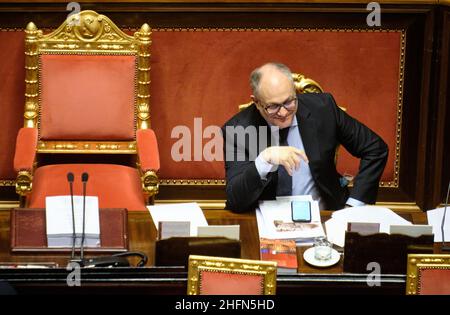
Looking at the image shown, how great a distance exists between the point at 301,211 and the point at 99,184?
1.14 m

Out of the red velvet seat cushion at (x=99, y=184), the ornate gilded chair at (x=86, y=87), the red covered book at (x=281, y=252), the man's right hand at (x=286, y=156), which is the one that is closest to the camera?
the red covered book at (x=281, y=252)

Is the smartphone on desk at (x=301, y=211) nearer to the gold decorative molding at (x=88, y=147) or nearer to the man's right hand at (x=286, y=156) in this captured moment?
the man's right hand at (x=286, y=156)

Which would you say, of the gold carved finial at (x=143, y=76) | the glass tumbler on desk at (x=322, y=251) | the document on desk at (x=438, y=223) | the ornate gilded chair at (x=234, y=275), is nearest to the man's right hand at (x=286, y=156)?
the glass tumbler on desk at (x=322, y=251)

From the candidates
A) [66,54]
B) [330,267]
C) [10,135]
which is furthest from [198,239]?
[10,135]

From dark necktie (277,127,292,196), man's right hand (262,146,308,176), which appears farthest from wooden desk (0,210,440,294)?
dark necktie (277,127,292,196)

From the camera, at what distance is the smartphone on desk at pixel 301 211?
135 inches

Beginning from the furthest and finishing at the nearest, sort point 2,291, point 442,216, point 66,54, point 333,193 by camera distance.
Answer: point 66,54 < point 333,193 < point 442,216 < point 2,291

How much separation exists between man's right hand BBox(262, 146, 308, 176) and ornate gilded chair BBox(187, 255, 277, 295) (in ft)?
2.06

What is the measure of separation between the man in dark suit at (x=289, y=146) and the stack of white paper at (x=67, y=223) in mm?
559

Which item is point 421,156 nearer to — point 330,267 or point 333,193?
point 333,193

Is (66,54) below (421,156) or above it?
above

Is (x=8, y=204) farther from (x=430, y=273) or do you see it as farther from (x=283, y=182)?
(x=430, y=273)

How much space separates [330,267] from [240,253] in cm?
32

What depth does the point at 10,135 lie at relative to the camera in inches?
193
